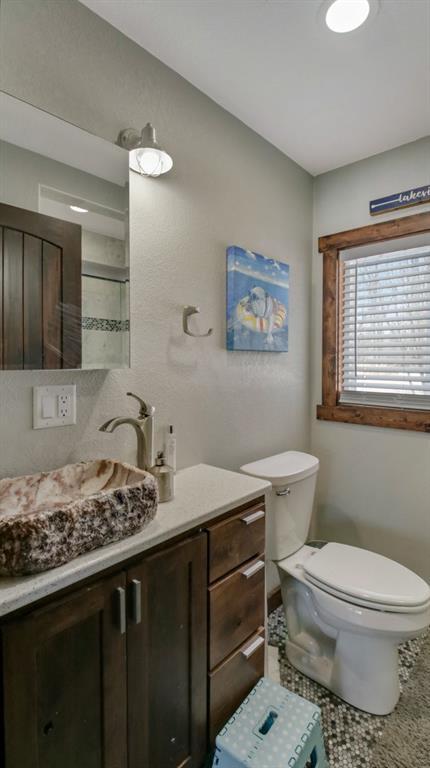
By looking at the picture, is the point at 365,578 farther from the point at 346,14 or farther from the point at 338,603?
the point at 346,14

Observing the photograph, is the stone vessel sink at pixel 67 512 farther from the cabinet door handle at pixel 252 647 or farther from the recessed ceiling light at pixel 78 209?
the recessed ceiling light at pixel 78 209

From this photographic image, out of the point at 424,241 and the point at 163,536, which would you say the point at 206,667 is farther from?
the point at 424,241

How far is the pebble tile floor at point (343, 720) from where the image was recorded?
1.29 meters

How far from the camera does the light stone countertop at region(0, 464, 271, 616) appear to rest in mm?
724

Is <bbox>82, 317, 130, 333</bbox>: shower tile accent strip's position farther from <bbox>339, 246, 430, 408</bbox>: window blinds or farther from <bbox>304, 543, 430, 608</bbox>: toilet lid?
<bbox>339, 246, 430, 408</bbox>: window blinds

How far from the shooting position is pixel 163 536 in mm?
969

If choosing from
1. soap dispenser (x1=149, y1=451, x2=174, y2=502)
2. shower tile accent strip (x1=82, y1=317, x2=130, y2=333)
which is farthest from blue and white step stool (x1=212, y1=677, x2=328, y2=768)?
shower tile accent strip (x1=82, y1=317, x2=130, y2=333)

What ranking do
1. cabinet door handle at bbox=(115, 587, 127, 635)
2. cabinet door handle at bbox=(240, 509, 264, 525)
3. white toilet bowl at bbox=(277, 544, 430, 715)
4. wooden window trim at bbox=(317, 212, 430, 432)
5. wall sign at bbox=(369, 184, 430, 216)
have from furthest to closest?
1. wooden window trim at bbox=(317, 212, 430, 432)
2. wall sign at bbox=(369, 184, 430, 216)
3. white toilet bowl at bbox=(277, 544, 430, 715)
4. cabinet door handle at bbox=(240, 509, 264, 525)
5. cabinet door handle at bbox=(115, 587, 127, 635)

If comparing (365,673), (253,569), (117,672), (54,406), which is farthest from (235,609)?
(54,406)

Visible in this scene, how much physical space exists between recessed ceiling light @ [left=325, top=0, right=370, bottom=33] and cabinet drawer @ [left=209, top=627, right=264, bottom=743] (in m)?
Result: 2.13

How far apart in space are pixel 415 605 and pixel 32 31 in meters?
2.25

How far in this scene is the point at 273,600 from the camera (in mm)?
2041

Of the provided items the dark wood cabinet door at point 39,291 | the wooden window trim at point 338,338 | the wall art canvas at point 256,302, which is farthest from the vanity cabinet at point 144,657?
the wooden window trim at point 338,338

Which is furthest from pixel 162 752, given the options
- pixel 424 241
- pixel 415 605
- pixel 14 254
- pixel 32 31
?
pixel 424 241
